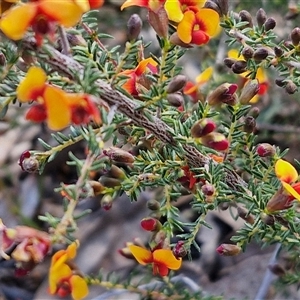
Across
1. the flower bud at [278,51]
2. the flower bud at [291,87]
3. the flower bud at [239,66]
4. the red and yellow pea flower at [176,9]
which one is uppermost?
the red and yellow pea flower at [176,9]

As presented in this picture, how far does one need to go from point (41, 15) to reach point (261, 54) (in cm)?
56

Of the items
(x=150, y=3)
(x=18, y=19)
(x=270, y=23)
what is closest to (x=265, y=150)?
(x=270, y=23)

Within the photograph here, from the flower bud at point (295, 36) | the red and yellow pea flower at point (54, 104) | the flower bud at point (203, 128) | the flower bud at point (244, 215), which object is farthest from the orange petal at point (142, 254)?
the flower bud at point (295, 36)

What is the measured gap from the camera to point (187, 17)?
1.01 meters

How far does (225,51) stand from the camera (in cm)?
249

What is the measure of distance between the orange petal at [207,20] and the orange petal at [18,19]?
13.9 inches

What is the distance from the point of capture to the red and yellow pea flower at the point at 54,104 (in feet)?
2.60

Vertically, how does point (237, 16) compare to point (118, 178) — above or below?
above

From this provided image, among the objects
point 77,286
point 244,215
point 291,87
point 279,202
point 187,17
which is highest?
point 187,17

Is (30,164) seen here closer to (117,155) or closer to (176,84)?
(117,155)

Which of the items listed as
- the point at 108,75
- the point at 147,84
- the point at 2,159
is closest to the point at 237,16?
the point at 147,84

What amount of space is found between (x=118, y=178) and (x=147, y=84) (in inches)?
9.3

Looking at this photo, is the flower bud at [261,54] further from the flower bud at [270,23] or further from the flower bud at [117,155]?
→ the flower bud at [117,155]

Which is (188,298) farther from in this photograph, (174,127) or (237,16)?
(237,16)
